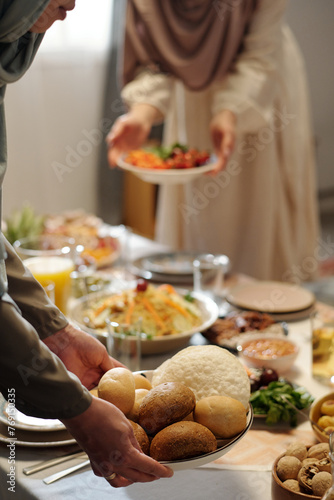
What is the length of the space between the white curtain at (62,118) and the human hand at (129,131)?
1.99 meters

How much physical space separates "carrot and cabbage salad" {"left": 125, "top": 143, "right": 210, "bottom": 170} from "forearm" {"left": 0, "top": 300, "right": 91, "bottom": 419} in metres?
1.42

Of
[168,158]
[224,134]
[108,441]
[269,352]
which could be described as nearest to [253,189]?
[224,134]

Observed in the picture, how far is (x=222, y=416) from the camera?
0.98 meters

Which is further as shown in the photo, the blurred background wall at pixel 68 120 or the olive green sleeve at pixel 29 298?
the blurred background wall at pixel 68 120

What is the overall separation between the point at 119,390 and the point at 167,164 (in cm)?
132

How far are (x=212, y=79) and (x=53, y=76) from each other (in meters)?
2.41

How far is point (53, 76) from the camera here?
462 cm

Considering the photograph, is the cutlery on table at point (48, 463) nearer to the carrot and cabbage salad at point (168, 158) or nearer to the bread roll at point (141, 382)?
the bread roll at point (141, 382)

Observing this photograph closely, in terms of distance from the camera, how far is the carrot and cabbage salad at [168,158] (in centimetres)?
219

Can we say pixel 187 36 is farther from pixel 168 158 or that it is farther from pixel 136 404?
pixel 136 404

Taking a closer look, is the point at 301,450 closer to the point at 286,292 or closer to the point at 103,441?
the point at 103,441

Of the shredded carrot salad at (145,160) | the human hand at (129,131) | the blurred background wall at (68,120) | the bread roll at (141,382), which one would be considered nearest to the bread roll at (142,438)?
the bread roll at (141,382)

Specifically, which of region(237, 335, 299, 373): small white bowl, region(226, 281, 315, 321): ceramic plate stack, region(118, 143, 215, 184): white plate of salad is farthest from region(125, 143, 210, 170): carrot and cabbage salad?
region(237, 335, 299, 373): small white bowl

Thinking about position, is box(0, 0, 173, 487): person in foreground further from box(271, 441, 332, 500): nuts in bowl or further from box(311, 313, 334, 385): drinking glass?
box(311, 313, 334, 385): drinking glass
